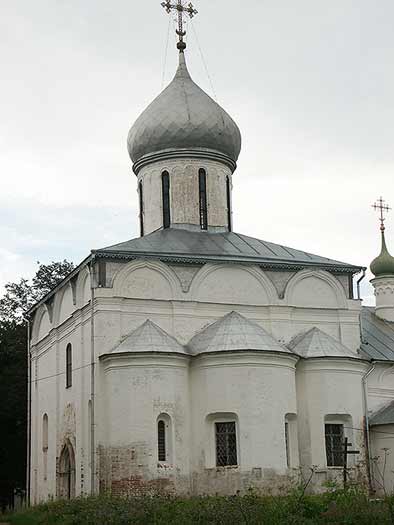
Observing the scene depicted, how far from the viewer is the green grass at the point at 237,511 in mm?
12562

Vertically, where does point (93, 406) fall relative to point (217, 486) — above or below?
above

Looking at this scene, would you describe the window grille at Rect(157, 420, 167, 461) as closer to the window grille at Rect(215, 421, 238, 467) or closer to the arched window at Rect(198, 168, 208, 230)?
the window grille at Rect(215, 421, 238, 467)

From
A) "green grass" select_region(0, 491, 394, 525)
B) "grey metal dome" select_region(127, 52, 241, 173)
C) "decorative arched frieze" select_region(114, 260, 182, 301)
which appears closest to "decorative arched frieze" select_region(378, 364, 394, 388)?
"decorative arched frieze" select_region(114, 260, 182, 301)

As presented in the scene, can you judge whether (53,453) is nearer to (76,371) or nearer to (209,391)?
(76,371)

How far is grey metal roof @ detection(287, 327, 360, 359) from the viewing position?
18.8 m

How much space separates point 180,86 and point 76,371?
7791 mm

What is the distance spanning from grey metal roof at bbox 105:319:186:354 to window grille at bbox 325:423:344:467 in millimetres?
3431

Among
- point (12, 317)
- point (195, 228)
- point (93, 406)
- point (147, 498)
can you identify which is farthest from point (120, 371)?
point (12, 317)

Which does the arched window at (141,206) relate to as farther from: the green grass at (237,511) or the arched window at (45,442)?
the green grass at (237,511)

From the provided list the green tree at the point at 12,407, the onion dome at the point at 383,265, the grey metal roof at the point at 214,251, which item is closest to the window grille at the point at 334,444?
the grey metal roof at the point at 214,251

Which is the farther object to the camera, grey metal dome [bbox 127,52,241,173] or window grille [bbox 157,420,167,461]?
grey metal dome [bbox 127,52,241,173]

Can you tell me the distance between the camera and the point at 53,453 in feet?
68.7

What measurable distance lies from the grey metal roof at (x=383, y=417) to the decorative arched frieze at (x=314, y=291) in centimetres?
240

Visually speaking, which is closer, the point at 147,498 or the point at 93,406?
the point at 147,498
